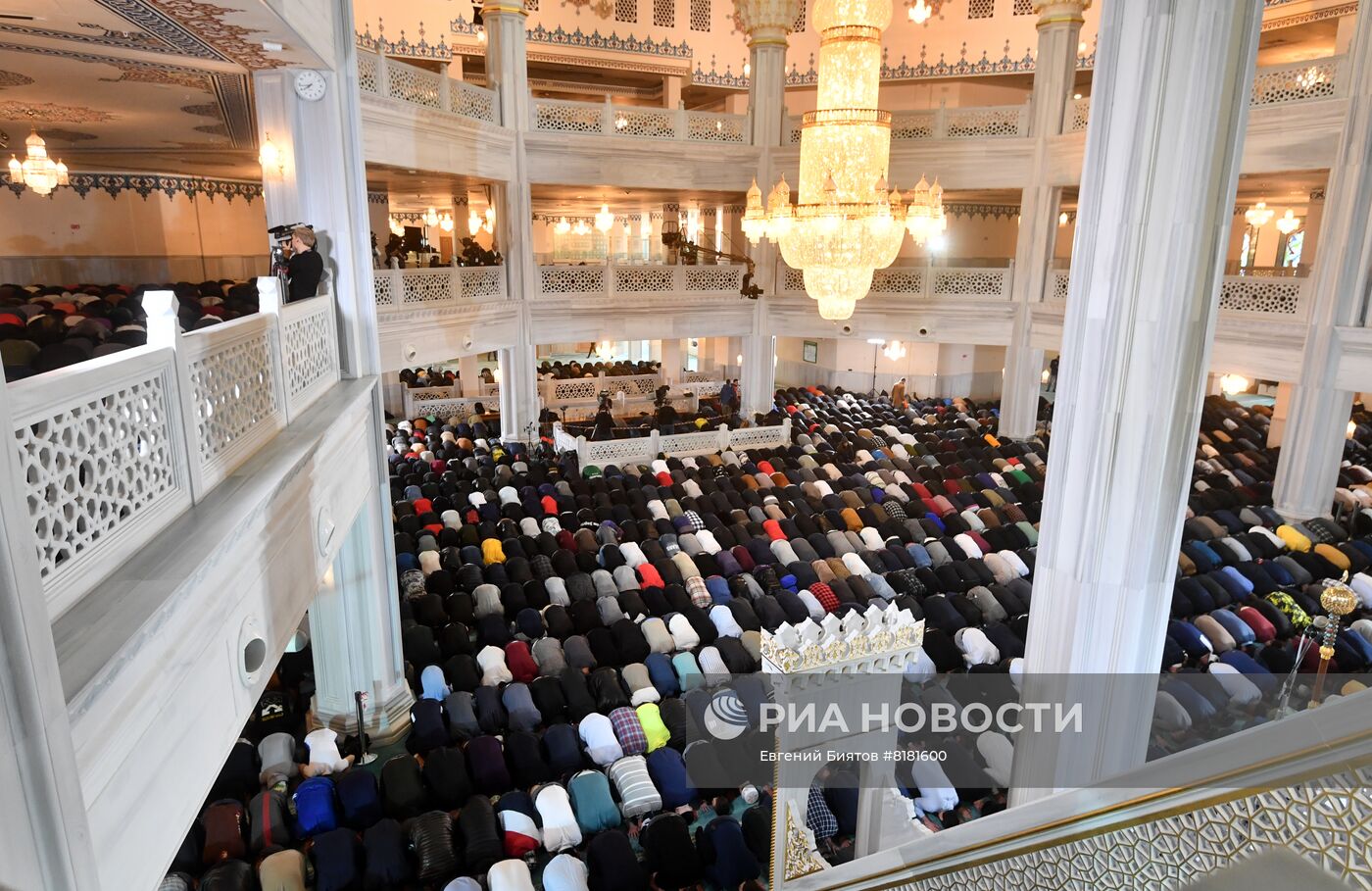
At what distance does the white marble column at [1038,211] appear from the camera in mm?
13727

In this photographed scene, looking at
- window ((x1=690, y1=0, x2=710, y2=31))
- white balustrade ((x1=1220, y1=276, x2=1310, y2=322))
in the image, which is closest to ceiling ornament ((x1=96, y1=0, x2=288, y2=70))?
white balustrade ((x1=1220, y1=276, x2=1310, y2=322))

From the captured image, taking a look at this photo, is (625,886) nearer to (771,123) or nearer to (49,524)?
(49,524)

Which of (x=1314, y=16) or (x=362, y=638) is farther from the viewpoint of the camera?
(x=1314, y=16)

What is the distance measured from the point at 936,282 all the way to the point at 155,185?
1368 cm

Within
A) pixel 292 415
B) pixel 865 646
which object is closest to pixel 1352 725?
pixel 865 646


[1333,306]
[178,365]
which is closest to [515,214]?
[178,365]

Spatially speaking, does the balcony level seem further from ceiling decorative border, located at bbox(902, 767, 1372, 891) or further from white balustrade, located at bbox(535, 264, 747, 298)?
ceiling decorative border, located at bbox(902, 767, 1372, 891)

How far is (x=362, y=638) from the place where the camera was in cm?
679

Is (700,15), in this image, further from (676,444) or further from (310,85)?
(310,85)

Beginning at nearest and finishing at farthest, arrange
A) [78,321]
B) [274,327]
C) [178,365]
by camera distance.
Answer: [178,365]
[274,327]
[78,321]

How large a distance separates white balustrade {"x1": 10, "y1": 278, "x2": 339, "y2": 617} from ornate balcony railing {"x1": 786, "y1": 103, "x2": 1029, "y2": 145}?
13.7m

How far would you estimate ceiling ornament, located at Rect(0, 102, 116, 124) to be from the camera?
743 cm

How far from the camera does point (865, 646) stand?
4.99 m

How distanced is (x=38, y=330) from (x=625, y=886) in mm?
4662
